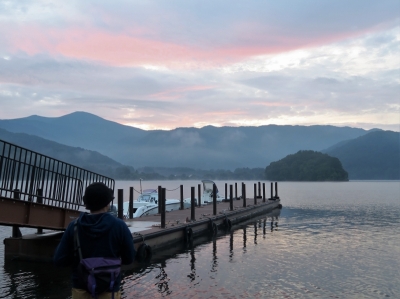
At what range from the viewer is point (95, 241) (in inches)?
178

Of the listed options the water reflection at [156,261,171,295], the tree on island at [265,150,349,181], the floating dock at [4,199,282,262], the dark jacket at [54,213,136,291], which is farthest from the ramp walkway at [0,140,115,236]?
the tree on island at [265,150,349,181]

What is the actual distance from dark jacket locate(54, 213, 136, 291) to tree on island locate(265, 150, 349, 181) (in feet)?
571

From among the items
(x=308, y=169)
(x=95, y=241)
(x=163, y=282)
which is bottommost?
(x=163, y=282)

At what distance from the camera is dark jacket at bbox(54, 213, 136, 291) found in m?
4.49

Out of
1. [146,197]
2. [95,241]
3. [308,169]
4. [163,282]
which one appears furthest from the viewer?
[308,169]

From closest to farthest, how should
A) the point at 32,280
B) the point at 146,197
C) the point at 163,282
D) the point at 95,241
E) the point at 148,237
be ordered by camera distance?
the point at 95,241 → the point at 32,280 → the point at 163,282 → the point at 148,237 → the point at 146,197

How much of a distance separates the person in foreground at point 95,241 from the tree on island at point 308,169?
173992 mm

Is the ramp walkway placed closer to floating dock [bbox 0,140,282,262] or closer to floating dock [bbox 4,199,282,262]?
floating dock [bbox 0,140,282,262]

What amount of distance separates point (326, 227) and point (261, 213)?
8.27 metres

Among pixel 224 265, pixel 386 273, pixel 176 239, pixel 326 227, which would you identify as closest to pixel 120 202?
pixel 176 239

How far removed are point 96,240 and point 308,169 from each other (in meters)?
180

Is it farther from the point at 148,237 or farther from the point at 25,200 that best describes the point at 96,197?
the point at 148,237

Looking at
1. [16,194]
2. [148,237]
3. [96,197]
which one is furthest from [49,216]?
[96,197]

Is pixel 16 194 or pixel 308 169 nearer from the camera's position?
pixel 16 194
